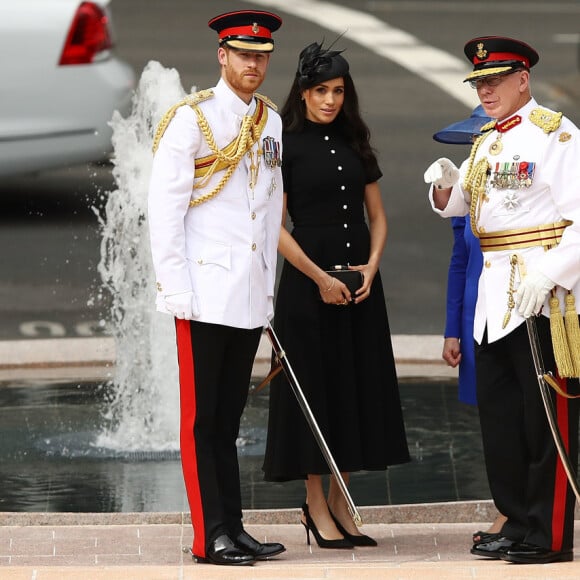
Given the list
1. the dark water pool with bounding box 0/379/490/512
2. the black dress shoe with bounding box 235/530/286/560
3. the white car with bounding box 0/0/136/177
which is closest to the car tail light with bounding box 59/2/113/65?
the white car with bounding box 0/0/136/177

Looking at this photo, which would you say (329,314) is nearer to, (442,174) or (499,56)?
(442,174)

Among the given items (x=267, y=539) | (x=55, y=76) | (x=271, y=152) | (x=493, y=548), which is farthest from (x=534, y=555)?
(x=55, y=76)

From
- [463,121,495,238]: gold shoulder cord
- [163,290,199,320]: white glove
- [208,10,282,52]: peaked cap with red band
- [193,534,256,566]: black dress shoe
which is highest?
[208,10,282,52]: peaked cap with red band

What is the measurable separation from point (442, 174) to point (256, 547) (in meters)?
1.28

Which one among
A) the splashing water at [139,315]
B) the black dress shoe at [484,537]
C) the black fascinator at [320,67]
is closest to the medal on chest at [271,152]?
the black fascinator at [320,67]

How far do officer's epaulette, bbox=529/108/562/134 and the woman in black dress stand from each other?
0.72 m

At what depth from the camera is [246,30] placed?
573 cm

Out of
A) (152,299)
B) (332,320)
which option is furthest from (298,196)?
(152,299)

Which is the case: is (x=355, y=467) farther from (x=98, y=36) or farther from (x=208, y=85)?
(x=208, y=85)

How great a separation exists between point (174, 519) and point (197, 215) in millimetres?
1172

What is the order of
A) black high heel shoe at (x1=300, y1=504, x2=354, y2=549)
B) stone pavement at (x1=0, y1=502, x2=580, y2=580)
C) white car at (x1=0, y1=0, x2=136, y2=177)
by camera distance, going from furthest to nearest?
white car at (x1=0, y1=0, x2=136, y2=177), black high heel shoe at (x1=300, y1=504, x2=354, y2=549), stone pavement at (x1=0, y1=502, x2=580, y2=580)

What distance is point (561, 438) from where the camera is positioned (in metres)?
5.73

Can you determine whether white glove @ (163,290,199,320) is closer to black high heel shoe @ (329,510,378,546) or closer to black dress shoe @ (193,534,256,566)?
black dress shoe @ (193,534,256,566)

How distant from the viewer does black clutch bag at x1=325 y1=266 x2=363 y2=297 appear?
6.18 meters
